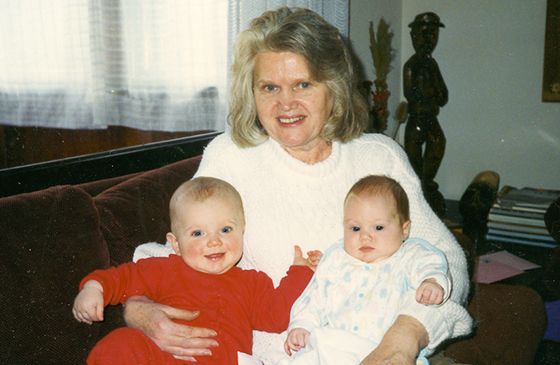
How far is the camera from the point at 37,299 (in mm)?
1272

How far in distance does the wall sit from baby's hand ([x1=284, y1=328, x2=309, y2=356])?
241 centimetres

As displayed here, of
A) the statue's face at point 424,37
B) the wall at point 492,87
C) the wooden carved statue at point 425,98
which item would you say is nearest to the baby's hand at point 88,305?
the wooden carved statue at point 425,98

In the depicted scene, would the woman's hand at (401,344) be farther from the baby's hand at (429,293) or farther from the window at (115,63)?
the window at (115,63)

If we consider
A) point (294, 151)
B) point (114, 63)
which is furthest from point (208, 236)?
point (114, 63)

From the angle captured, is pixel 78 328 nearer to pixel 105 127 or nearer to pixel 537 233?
pixel 105 127

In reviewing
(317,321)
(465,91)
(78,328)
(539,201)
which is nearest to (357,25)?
(465,91)

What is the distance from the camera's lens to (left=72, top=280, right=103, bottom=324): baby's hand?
4.25 feet

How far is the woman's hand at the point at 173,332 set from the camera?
134 centimetres

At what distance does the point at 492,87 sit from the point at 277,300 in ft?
8.21

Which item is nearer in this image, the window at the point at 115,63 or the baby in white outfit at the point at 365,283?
the baby in white outfit at the point at 365,283

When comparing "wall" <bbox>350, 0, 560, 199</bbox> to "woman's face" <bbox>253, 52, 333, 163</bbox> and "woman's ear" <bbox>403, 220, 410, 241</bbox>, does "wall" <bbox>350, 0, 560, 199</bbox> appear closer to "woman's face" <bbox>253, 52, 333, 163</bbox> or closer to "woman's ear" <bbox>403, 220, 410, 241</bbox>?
"woman's face" <bbox>253, 52, 333, 163</bbox>

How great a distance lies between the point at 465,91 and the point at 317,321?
2.54 meters

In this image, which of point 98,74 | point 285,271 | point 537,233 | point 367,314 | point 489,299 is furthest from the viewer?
point 537,233

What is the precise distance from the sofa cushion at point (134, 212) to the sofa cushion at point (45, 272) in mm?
73
